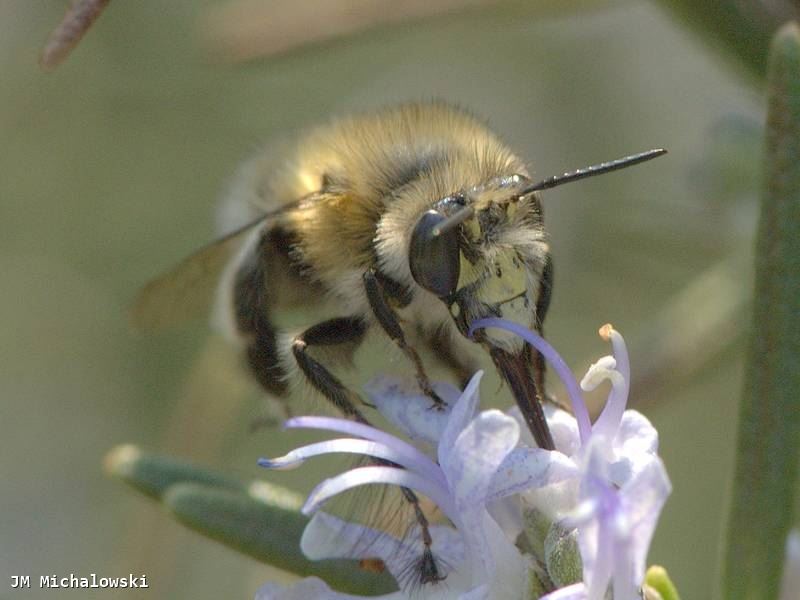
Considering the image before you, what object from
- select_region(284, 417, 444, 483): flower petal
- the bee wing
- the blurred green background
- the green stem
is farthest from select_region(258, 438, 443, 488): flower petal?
the blurred green background

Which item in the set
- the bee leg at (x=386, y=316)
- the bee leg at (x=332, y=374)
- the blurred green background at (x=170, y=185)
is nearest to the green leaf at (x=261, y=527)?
the bee leg at (x=332, y=374)

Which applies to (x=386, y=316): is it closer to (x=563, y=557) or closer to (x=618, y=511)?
(x=563, y=557)

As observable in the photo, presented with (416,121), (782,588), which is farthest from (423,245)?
(782,588)

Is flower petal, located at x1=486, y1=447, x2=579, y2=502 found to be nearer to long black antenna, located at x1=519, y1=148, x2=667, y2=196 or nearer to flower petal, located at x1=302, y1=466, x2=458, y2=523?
flower petal, located at x1=302, y1=466, x2=458, y2=523

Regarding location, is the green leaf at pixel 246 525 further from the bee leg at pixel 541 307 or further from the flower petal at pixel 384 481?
the bee leg at pixel 541 307

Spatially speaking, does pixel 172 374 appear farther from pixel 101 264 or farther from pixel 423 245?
pixel 423 245
